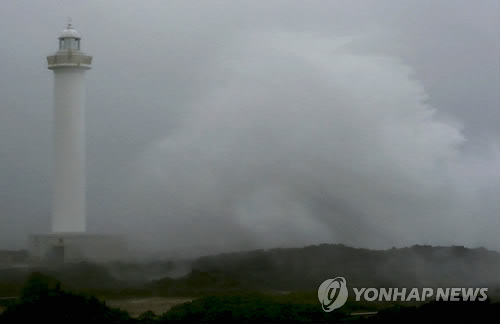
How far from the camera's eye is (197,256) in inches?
2484

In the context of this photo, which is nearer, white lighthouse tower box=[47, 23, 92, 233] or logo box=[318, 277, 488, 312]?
logo box=[318, 277, 488, 312]

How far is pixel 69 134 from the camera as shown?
212ft

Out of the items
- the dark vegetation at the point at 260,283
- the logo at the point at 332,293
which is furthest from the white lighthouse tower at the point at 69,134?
the logo at the point at 332,293

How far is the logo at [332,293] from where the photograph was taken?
55.3 metres

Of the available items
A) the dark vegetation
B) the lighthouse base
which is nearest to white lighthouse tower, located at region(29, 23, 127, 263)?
the lighthouse base

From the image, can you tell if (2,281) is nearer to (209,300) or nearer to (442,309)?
(209,300)

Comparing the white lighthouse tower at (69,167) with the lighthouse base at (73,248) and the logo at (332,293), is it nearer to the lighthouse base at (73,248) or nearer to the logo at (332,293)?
the lighthouse base at (73,248)

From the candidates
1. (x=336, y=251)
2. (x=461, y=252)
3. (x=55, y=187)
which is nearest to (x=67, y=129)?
(x=55, y=187)

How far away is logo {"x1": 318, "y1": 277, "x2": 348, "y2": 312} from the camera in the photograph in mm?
55312

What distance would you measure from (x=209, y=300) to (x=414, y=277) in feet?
29.7

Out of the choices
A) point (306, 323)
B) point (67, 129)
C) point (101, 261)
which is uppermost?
point (67, 129)

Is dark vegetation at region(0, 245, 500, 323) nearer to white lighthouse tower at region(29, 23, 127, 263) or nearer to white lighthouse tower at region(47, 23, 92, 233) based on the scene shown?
white lighthouse tower at region(29, 23, 127, 263)

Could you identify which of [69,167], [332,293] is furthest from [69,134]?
[332,293]

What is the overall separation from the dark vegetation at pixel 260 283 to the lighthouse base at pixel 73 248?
1703mm
